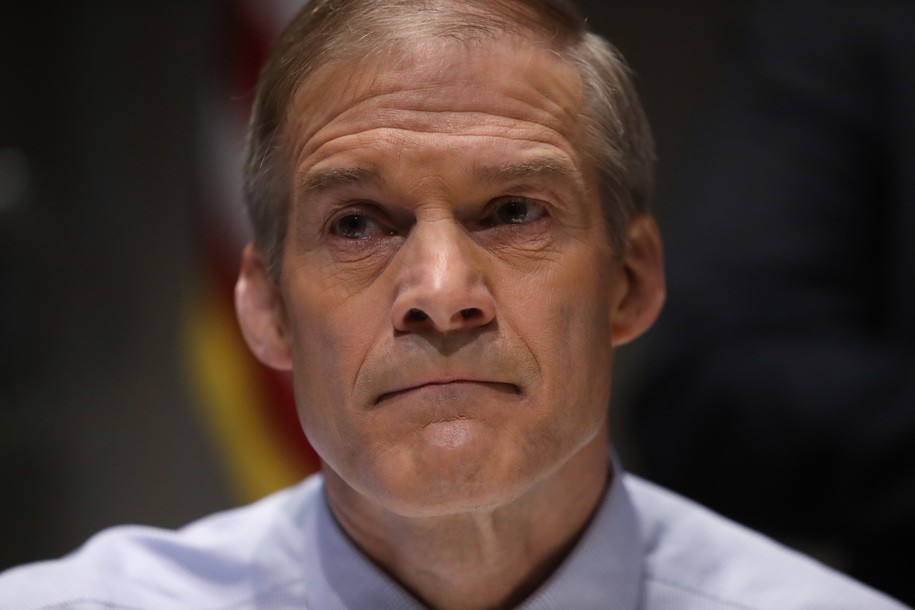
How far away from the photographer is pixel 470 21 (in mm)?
1663

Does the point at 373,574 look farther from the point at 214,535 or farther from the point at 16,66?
the point at 16,66

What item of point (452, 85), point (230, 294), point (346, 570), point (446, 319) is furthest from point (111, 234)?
point (446, 319)

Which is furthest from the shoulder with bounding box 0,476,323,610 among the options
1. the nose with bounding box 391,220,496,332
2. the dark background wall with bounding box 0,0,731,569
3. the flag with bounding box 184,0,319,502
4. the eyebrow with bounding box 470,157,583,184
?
the flag with bounding box 184,0,319,502

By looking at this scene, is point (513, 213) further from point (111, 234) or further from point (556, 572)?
point (111, 234)

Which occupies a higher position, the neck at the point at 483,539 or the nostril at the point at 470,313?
the nostril at the point at 470,313

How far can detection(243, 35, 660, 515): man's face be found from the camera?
5.07 feet

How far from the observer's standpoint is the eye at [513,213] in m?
1.66

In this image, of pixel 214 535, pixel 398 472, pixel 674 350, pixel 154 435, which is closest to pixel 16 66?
pixel 154 435

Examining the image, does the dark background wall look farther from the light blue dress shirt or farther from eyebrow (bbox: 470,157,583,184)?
eyebrow (bbox: 470,157,583,184)

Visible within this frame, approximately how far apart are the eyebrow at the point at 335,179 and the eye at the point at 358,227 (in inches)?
1.7

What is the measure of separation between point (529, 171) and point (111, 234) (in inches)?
67.4

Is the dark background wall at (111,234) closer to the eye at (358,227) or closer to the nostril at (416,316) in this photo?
the eye at (358,227)

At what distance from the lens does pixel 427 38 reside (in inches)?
64.4

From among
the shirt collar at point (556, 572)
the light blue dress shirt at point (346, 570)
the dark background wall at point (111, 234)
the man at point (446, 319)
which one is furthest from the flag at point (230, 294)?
the shirt collar at point (556, 572)
